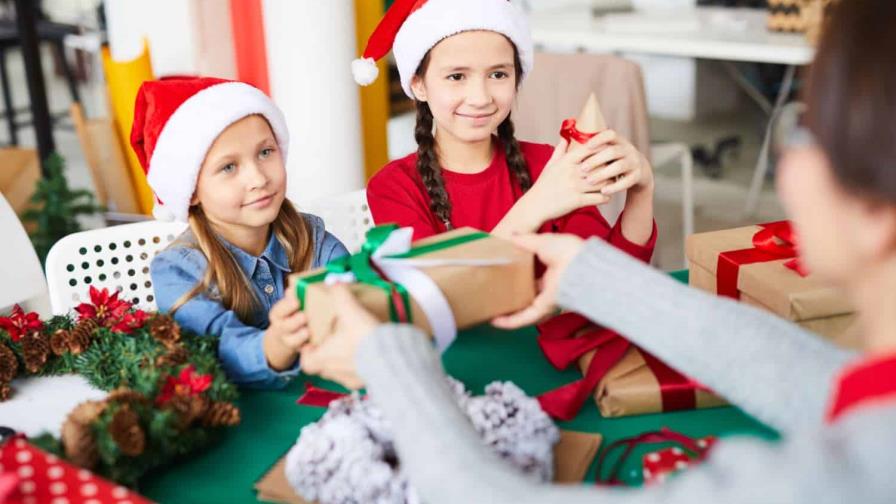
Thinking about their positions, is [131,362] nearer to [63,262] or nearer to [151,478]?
[151,478]

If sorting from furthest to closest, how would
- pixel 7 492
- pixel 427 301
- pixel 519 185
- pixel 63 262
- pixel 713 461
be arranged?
pixel 519 185 < pixel 63 262 < pixel 427 301 < pixel 7 492 < pixel 713 461

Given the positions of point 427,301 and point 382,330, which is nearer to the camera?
point 382,330

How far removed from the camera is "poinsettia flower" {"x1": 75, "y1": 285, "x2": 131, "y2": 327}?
4.57 ft

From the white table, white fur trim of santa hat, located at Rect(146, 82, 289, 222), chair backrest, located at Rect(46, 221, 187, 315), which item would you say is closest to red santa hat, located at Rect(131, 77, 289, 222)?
white fur trim of santa hat, located at Rect(146, 82, 289, 222)

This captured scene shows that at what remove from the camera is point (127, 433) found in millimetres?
1068

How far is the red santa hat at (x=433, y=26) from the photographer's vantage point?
1783 mm

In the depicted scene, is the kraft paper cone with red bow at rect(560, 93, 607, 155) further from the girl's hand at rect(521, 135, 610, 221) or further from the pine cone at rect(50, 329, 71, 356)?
the pine cone at rect(50, 329, 71, 356)

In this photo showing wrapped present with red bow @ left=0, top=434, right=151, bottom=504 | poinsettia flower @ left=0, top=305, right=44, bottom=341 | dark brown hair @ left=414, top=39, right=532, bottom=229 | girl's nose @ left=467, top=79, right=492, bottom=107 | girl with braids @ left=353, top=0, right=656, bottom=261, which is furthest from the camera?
dark brown hair @ left=414, top=39, right=532, bottom=229

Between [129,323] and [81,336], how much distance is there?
7cm

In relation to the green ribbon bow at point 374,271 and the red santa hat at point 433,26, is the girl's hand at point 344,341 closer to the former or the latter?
the green ribbon bow at point 374,271

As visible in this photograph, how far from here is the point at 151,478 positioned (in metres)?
1.12

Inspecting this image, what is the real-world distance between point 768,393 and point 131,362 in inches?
32.8

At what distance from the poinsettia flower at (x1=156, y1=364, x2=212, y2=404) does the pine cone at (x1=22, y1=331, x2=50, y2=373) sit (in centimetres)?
30

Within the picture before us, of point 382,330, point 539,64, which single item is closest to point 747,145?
point 539,64
